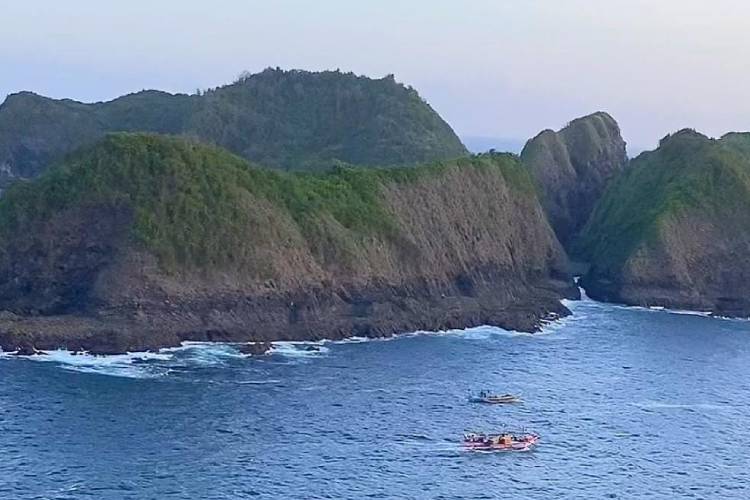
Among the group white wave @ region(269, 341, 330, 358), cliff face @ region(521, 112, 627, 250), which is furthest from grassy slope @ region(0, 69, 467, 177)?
white wave @ region(269, 341, 330, 358)

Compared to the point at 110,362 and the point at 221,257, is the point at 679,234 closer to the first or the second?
the point at 221,257

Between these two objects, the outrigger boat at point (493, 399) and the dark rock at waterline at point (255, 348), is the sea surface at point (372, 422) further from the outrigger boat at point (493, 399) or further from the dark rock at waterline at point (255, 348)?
the dark rock at waterline at point (255, 348)

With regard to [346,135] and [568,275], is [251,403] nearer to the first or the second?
[568,275]

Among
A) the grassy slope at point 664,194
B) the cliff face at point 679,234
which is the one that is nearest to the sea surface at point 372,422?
the cliff face at point 679,234

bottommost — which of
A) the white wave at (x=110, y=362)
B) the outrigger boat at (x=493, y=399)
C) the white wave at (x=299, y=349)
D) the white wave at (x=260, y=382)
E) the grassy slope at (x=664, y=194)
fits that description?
the outrigger boat at (x=493, y=399)

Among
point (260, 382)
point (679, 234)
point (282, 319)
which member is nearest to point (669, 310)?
point (679, 234)

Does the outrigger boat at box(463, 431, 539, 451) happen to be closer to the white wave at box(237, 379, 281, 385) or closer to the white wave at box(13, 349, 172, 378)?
the white wave at box(237, 379, 281, 385)
